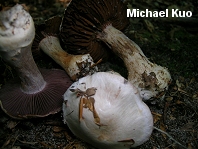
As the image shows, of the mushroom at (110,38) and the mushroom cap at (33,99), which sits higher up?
the mushroom at (110,38)

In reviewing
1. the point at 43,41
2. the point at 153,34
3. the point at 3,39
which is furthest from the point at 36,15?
the point at 3,39

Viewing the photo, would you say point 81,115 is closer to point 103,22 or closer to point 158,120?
point 158,120

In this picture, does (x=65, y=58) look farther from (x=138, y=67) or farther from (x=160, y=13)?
(x=160, y=13)

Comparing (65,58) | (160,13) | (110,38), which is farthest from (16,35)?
(160,13)

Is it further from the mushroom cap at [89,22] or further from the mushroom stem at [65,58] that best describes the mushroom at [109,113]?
the mushroom cap at [89,22]

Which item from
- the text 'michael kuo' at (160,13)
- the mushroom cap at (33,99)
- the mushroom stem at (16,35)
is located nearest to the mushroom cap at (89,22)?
the mushroom cap at (33,99)
